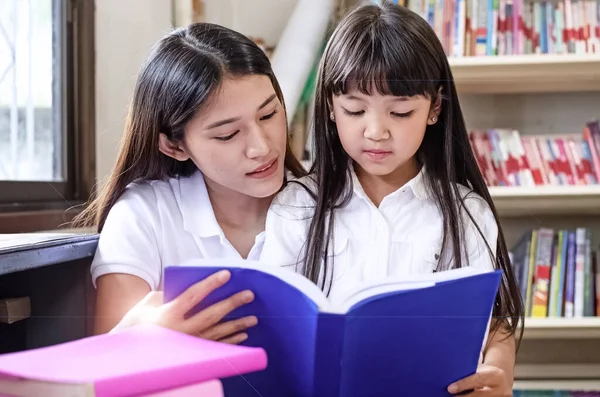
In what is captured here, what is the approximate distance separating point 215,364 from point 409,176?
1.27ft

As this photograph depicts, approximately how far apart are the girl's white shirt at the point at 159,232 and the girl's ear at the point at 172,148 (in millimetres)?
55

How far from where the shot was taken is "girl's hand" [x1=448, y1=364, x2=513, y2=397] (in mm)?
513

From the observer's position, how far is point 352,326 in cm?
44

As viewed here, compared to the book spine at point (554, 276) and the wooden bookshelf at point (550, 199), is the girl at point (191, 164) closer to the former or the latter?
the wooden bookshelf at point (550, 199)

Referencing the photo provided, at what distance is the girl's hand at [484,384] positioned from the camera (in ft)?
1.68

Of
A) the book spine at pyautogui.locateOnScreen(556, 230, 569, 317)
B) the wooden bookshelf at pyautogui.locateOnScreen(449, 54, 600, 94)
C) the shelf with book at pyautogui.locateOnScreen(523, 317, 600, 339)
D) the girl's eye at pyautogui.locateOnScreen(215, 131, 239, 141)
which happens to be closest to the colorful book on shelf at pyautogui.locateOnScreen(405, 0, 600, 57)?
the wooden bookshelf at pyautogui.locateOnScreen(449, 54, 600, 94)

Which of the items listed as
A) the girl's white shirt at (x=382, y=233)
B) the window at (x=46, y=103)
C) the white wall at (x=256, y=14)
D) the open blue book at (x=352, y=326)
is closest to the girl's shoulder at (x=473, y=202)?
the girl's white shirt at (x=382, y=233)

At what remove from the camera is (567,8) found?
123 cm

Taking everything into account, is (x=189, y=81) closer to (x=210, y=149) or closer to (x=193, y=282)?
(x=210, y=149)

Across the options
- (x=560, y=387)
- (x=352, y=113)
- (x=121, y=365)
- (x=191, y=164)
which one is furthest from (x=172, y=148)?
(x=560, y=387)

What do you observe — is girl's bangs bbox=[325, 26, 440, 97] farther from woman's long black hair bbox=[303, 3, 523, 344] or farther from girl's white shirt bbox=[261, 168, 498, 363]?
girl's white shirt bbox=[261, 168, 498, 363]

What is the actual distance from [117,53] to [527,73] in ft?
2.31

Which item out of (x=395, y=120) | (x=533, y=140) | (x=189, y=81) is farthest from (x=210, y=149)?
(x=533, y=140)

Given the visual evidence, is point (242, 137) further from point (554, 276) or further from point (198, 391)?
point (554, 276)
